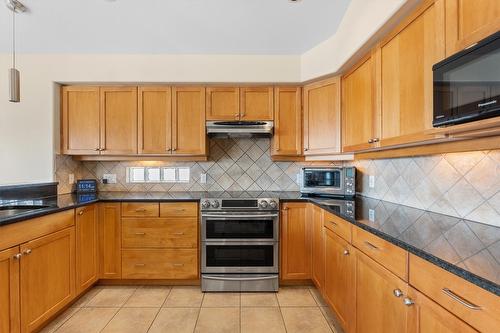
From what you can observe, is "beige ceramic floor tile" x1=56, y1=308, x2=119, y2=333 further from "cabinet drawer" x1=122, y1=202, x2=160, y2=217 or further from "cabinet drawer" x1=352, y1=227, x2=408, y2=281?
"cabinet drawer" x1=352, y1=227, x2=408, y2=281

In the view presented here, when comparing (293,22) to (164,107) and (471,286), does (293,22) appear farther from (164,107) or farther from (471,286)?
(471,286)

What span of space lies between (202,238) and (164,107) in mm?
1487

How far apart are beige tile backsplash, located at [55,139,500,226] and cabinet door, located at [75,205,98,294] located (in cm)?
69

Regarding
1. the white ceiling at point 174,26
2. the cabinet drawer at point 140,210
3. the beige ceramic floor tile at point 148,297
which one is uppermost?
the white ceiling at point 174,26

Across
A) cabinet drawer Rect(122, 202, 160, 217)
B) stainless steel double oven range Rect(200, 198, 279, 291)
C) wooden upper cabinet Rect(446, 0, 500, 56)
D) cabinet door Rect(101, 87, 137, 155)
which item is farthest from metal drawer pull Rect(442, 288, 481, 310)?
cabinet door Rect(101, 87, 137, 155)

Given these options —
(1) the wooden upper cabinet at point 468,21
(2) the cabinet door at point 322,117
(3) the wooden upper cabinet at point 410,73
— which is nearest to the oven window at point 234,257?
(2) the cabinet door at point 322,117

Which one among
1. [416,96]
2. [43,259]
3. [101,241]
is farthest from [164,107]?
[416,96]

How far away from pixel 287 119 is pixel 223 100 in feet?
2.45

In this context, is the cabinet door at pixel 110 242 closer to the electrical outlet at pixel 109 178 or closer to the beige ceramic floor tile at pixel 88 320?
the beige ceramic floor tile at pixel 88 320

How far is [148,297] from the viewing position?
8.41 feet

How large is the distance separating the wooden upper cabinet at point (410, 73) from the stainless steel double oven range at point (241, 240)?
135cm

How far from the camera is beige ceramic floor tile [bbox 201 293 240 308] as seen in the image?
2443 mm

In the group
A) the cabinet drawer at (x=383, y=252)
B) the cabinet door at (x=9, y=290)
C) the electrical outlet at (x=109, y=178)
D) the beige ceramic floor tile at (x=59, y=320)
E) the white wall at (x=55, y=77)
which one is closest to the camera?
the cabinet drawer at (x=383, y=252)

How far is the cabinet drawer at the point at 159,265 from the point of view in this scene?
107 inches
